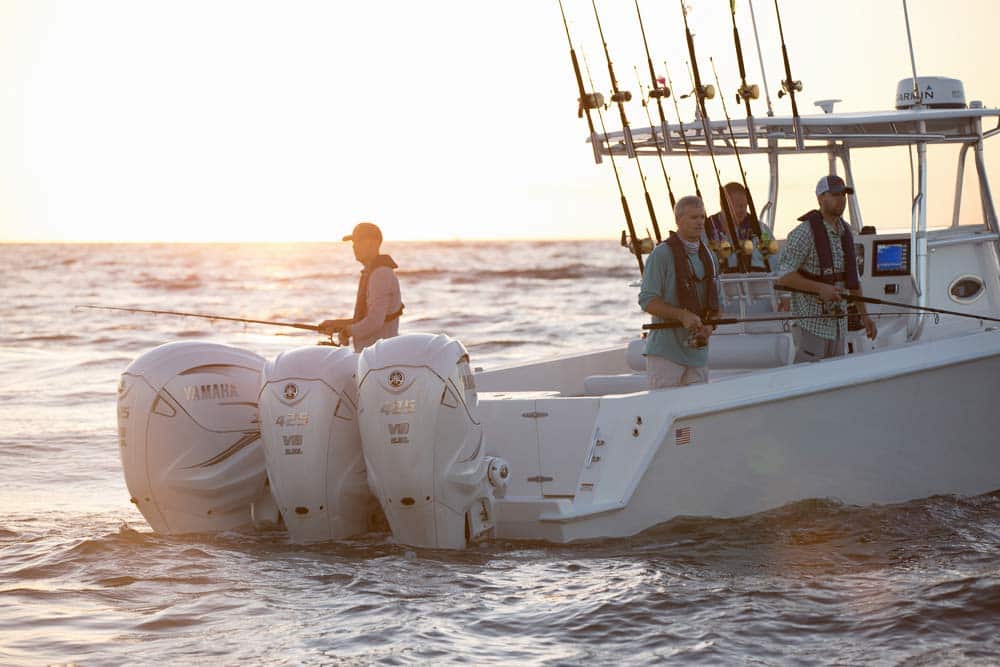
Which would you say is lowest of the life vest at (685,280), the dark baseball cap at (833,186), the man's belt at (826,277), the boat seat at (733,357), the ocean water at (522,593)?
the ocean water at (522,593)

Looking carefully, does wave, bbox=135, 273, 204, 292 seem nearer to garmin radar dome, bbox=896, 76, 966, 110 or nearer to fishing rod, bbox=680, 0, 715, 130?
fishing rod, bbox=680, 0, 715, 130

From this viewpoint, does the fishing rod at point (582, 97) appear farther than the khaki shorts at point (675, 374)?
Yes

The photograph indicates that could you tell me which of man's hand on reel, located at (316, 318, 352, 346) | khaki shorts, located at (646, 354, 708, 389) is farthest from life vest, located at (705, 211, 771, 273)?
man's hand on reel, located at (316, 318, 352, 346)

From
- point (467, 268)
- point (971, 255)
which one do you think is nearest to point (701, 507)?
point (971, 255)

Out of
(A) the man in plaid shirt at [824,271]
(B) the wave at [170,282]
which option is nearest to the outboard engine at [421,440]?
(A) the man in plaid shirt at [824,271]

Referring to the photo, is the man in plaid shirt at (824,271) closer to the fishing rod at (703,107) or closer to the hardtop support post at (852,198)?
the fishing rod at (703,107)

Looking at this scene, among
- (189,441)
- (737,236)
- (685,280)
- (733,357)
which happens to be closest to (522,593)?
(189,441)

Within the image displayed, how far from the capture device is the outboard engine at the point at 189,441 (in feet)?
19.4

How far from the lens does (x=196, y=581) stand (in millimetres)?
5688

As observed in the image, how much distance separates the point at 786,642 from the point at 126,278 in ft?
153

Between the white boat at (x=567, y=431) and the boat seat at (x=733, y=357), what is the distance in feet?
0.04

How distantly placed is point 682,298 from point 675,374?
1.30 ft

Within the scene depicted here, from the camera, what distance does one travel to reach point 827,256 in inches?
277

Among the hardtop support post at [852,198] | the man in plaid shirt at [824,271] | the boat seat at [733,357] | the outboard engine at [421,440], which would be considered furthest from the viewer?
the hardtop support post at [852,198]
